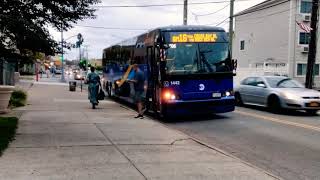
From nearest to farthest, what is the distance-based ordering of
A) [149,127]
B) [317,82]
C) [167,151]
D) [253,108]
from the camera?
[167,151], [149,127], [253,108], [317,82]

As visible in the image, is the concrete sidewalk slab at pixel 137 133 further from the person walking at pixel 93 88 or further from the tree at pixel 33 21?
the person walking at pixel 93 88

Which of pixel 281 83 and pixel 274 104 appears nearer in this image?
pixel 274 104

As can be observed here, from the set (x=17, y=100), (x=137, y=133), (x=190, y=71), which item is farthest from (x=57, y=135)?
(x=17, y=100)

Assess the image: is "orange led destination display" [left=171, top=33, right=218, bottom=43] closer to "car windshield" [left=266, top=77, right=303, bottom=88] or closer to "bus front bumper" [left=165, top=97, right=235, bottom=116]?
"bus front bumper" [left=165, top=97, right=235, bottom=116]

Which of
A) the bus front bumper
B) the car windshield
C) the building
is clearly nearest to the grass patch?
the bus front bumper

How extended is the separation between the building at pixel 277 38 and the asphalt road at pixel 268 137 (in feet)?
77.0

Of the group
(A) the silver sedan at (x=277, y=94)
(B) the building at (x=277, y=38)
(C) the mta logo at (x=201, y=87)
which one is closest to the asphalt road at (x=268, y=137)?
(A) the silver sedan at (x=277, y=94)

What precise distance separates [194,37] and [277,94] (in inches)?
179

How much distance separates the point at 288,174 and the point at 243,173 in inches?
34.2

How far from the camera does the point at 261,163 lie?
9469 mm

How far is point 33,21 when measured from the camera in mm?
11617

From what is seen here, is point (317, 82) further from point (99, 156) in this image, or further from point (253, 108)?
point (99, 156)

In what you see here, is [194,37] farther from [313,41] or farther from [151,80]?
[313,41]

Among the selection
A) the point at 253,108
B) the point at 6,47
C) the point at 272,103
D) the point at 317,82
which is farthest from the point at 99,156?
the point at 317,82
